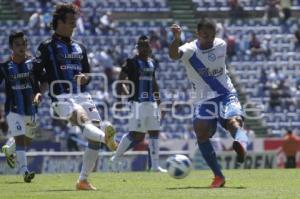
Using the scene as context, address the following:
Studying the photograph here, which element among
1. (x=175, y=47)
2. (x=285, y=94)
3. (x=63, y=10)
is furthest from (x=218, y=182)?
(x=285, y=94)

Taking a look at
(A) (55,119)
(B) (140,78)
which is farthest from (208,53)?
(A) (55,119)

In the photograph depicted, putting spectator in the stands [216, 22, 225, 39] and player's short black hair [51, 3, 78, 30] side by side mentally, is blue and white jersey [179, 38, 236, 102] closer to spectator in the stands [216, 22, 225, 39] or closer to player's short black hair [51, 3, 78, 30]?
player's short black hair [51, 3, 78, 30]

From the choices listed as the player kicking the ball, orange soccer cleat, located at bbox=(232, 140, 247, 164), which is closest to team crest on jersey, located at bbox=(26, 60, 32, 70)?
the player kicking the ball

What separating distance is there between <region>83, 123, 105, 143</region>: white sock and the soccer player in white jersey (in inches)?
70.2

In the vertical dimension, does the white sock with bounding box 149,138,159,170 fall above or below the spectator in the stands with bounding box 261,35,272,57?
below

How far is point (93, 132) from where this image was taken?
14.4 m

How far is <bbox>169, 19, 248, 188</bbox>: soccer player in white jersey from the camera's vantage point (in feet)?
50.4

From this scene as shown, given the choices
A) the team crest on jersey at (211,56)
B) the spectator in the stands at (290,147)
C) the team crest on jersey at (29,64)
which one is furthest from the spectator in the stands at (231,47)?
→ the team crest on jersey at (211,56)

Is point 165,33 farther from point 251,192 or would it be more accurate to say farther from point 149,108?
point 251,192

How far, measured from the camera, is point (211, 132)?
611 inches

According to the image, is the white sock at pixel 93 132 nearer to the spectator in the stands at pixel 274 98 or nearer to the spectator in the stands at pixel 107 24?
the spectator in the stands at pixel 274 98

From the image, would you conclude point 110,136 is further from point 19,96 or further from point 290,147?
point 290,147

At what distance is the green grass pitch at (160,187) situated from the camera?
13.7m

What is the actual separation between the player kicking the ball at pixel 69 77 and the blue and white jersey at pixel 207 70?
1.62 m
